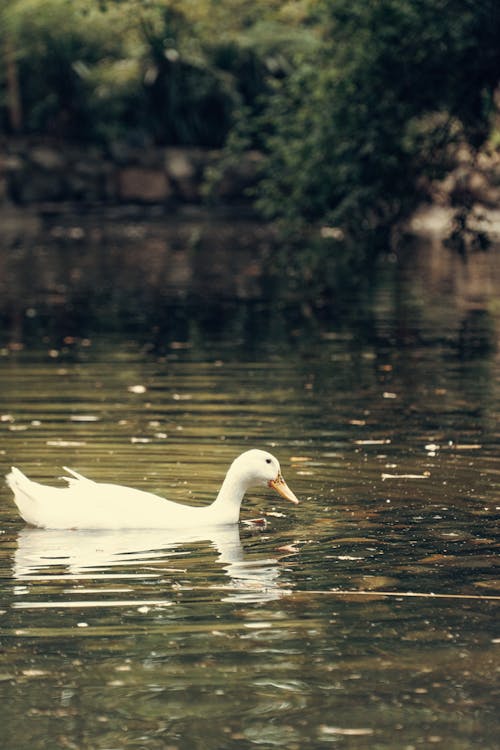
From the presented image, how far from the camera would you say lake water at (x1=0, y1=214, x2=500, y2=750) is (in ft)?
21.6

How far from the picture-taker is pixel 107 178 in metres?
54.8

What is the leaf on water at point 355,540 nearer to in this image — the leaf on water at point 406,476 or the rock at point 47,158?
the leaf on water at point 406,476

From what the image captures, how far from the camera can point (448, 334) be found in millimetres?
22672

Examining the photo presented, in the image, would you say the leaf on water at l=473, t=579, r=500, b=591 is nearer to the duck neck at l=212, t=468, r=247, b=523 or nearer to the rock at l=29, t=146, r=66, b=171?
the duck neck at l=212, t=468, r=247, b=523

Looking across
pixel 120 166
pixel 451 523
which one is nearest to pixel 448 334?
pixel 451 523

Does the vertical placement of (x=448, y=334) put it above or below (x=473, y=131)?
below

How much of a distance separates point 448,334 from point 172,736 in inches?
657

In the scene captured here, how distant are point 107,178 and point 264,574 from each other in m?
46.6

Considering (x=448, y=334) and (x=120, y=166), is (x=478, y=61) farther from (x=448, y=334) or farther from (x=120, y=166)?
(x=120, y=166)

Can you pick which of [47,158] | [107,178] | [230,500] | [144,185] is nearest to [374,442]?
[230,500]

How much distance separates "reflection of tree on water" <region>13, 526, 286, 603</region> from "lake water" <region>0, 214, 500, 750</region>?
0.02m

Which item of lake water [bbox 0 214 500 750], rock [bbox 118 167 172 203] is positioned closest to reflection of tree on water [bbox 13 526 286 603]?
lake water [bbox 0 214 500 750]

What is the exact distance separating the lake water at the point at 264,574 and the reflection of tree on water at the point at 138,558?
0.07 ft

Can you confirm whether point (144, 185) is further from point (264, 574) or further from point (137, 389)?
point (264, 574)
